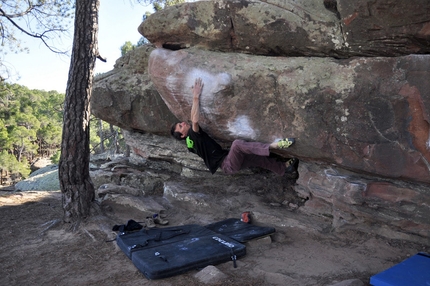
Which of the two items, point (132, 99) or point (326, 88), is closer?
point (326, 88)

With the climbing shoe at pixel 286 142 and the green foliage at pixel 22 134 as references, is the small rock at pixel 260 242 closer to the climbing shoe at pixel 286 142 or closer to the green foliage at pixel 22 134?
the climbing shoe at pixel 286 142

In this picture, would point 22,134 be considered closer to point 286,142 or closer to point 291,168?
point 291,168

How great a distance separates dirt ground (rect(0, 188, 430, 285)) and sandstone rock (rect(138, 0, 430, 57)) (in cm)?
295

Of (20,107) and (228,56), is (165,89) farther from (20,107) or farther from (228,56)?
(20,107)

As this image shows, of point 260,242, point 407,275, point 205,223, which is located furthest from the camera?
point 205,223

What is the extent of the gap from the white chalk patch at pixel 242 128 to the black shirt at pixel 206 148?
52 cm

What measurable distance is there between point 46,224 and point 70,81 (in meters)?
2.86

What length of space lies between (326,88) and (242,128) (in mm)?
1622

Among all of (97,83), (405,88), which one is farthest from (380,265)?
(97,83)

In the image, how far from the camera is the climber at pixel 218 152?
6.14m

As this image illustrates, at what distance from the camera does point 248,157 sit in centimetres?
645

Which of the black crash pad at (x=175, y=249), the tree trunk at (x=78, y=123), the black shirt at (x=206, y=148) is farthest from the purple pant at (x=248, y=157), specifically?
the tree trunk at (x=78, y=123)

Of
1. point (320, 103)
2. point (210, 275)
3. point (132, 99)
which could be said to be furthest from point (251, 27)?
point (210, 275)

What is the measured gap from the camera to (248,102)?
6.00 m
